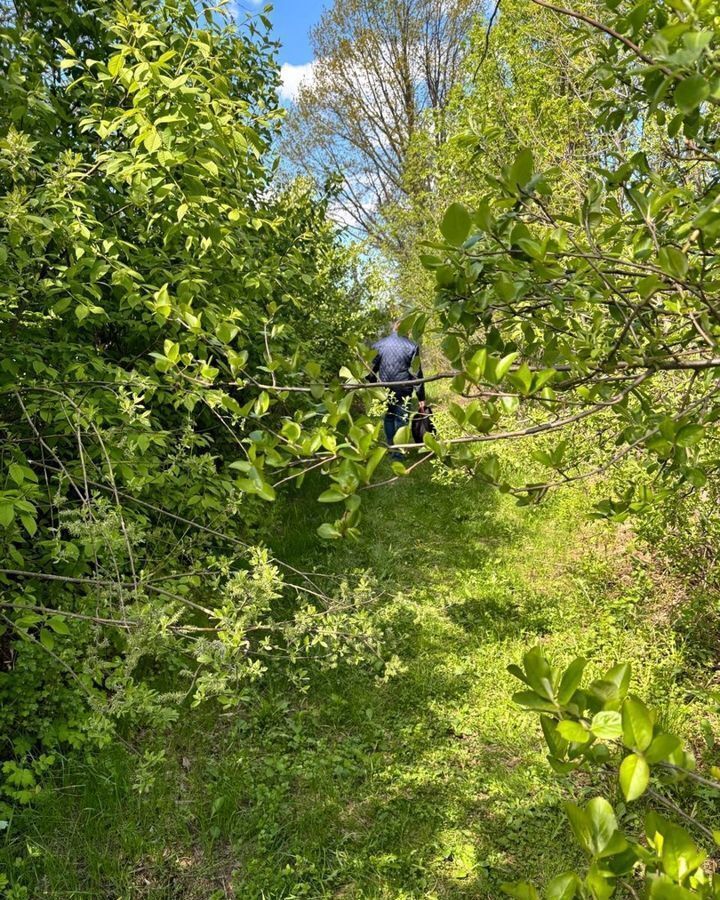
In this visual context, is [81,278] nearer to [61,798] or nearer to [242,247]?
[242,247]

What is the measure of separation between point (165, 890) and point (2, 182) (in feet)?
10.5

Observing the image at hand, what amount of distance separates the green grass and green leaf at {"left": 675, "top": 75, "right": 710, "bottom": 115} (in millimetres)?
2181

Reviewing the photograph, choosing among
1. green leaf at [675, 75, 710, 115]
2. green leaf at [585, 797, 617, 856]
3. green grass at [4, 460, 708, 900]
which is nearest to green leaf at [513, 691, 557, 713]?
green leaf at [585, 797, 617, 856]

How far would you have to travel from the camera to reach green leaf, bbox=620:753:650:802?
663 millimetres

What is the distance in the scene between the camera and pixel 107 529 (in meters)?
2.24

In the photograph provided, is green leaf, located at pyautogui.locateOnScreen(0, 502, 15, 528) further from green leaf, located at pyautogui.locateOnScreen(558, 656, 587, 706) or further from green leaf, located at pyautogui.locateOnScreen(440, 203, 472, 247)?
green leaf, located at pyautogui.locateOnScreen(558, 656, 587, 706)

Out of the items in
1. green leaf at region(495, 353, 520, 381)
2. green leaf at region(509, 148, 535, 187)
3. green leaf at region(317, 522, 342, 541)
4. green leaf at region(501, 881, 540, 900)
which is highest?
green leaf at region(509, 148, 535, 187)

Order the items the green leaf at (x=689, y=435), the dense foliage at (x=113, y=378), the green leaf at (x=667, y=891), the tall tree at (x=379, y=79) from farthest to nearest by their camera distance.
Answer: the tall tree at (x=379, y=79) → the dense foliage at (x=113, y=378) → the green leaf at (x=689, y=435) → the green leaf at (x=667, y=891)

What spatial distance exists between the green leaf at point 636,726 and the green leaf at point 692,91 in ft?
3.03

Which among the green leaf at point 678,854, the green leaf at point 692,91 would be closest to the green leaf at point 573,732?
the green leaf at point 678,854

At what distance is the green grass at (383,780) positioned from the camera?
2486mm

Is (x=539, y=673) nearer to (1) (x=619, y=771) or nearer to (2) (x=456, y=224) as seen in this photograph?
(1) (x=619, y=771)

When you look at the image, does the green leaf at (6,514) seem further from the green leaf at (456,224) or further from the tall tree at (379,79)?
the tall tree at (379,79)

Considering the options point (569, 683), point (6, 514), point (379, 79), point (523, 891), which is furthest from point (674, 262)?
point (379, 79)
